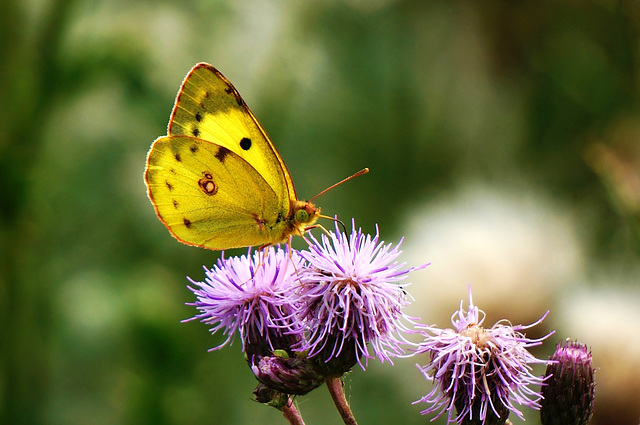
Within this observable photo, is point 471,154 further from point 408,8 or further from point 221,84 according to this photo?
point 221,84

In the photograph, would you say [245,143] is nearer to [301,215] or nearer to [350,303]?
[301,215]

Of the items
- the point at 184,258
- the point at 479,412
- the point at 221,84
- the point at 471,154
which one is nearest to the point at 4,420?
the point at 184,258

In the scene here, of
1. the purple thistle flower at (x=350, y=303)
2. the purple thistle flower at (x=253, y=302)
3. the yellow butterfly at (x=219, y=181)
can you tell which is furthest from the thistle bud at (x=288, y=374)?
the yellow butterfly at (x=219, y=181)

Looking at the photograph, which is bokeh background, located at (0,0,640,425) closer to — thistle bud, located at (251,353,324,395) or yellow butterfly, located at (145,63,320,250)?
yellow butterfly, located at (145,63,320,250)

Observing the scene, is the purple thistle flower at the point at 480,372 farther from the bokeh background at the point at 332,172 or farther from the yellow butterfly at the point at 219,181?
the bokeh background at the point at 332,172

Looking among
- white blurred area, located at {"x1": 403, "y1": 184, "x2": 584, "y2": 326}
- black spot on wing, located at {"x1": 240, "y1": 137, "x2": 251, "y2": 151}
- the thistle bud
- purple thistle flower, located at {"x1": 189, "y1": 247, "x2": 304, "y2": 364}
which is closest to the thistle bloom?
the thistle bud

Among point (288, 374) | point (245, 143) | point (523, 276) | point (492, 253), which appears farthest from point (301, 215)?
point (492, 253)
